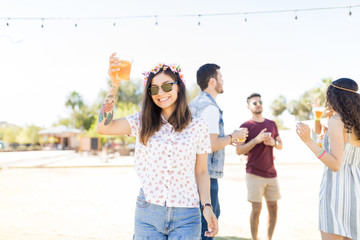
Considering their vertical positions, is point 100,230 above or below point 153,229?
below

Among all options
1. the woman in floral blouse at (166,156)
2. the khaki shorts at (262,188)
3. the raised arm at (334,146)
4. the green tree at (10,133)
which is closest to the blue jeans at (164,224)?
the woman in floral blouse at (166,156)

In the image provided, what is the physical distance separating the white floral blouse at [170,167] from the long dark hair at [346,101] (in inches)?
45.9

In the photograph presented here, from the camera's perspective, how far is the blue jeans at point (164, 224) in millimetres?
1841

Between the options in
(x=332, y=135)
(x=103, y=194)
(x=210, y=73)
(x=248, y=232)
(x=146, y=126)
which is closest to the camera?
(x=146, y=126)

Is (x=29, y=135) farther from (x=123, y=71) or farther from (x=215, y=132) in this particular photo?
(x=123, y=71)

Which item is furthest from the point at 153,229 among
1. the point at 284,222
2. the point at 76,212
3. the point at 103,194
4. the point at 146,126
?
the point at 103,194

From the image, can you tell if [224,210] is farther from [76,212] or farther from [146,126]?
[146,126]

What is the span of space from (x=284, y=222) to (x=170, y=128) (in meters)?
4.11

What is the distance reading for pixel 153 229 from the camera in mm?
1856

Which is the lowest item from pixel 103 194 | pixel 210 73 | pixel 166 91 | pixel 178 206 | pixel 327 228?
pixel 103 194

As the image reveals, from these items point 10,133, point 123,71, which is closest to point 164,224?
point 123,71

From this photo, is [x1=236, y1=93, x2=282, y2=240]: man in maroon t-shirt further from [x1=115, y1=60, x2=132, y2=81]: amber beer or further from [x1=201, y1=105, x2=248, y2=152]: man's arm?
[x1=115, y1=60, x2=132, y2=81]: amber beer

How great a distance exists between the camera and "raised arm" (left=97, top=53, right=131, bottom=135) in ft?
6.51

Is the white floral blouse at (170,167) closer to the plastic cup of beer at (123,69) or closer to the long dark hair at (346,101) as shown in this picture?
the plastic cup of beer at (123,69)
